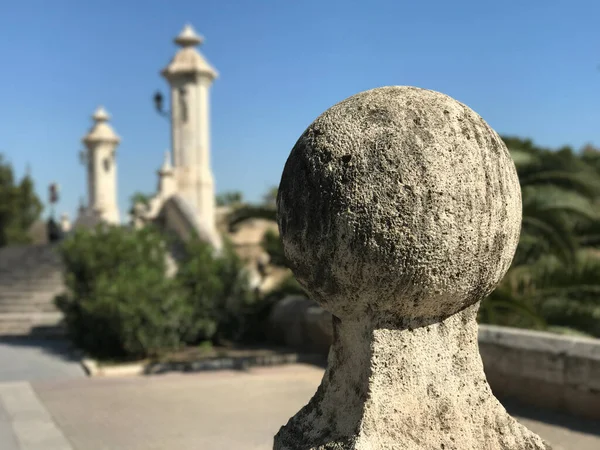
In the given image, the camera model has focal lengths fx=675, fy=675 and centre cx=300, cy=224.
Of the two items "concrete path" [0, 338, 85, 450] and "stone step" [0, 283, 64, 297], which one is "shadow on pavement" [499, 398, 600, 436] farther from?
"stone step" [0, 283, 64, 297]

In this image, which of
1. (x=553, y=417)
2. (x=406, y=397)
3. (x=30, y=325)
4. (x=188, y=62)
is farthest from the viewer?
(x=188, y=62)

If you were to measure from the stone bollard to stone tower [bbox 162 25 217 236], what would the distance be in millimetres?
17322

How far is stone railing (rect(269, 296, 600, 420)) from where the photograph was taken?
18.6 ft

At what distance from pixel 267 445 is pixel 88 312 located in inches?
213

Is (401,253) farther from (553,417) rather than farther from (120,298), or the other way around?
(120,298)

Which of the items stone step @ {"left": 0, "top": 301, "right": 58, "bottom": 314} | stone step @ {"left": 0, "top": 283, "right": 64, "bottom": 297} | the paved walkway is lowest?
the paved walkway

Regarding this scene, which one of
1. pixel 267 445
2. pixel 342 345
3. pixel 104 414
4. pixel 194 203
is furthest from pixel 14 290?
pixel 342 345

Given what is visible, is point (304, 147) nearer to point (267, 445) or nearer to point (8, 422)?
point (267, 445)

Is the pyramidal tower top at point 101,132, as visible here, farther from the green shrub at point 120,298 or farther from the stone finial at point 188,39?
the green shrub at point 120,298

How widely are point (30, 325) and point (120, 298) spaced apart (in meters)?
4.62

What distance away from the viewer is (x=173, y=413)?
654 cm

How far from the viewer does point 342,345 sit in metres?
3.23

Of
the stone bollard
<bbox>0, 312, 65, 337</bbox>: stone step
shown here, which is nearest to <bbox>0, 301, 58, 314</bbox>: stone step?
<bbox>0, 312, 65, 337</bbox>: stone step

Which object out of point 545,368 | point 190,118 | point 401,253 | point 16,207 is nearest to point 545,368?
point 545,368
